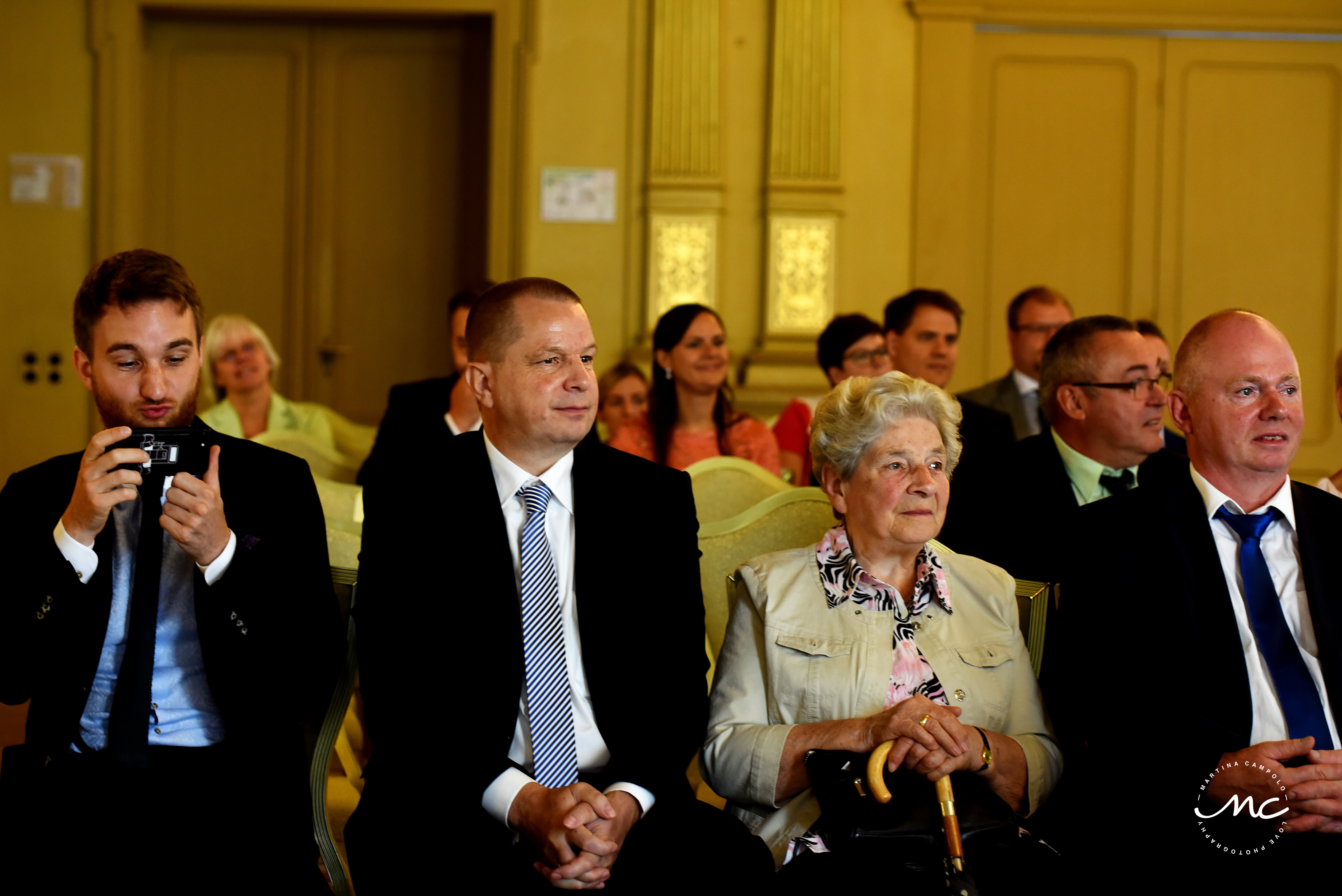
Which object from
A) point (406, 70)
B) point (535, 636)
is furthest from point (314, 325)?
point (535, 636)

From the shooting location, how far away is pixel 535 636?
2188 millimetres

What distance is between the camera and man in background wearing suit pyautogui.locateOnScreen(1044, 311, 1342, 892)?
214 cm

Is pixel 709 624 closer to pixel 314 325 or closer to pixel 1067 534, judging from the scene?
pixel 1067 534

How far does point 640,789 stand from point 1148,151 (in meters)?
6.08

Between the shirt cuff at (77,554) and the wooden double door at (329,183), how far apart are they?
5.14 meters

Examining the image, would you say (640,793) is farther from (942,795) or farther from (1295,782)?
(1295,782)

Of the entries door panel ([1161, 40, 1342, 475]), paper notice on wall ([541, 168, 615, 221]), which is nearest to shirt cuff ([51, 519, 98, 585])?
paper notice on wall ([541, 168, 615, 221])

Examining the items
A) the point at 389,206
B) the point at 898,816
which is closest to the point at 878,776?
the point at 898,816

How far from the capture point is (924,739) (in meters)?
2.05

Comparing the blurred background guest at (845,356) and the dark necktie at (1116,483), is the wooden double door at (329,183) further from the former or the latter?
the dark necktie at (1116,483)

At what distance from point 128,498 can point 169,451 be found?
0.10 metres

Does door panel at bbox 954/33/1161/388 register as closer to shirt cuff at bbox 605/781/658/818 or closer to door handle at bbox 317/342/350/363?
door handle at bbox 317/342/350/363

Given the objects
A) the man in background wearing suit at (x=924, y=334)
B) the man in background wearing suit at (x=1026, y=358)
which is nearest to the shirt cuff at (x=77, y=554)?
the man in background wearing suit at (x=924, y=334)

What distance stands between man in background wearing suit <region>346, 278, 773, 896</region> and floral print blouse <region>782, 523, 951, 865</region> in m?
0.25
